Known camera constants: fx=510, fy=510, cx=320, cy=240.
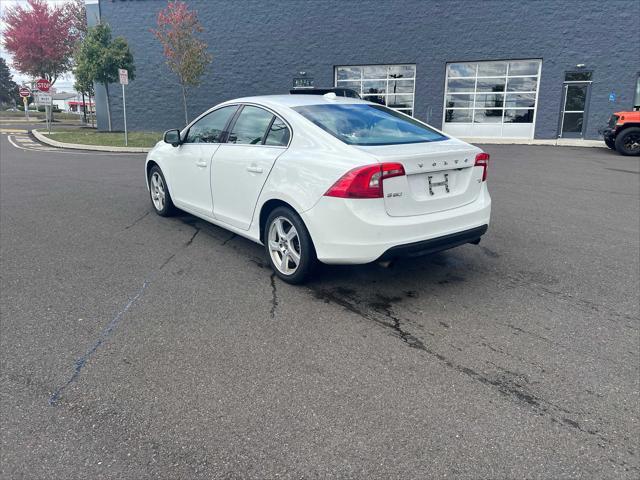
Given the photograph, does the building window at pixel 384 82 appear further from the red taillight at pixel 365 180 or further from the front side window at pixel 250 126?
the red taillight at pixel 365 180

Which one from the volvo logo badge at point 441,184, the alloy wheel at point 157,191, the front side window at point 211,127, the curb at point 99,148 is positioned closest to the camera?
the volvo logo badge at point 441,184

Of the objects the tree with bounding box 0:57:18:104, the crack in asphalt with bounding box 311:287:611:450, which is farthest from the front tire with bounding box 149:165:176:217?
the tree with bounding box 0:57:18:104

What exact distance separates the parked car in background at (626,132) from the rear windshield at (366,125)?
13840mm

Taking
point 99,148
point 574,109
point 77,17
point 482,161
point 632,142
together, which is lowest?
point 99,148

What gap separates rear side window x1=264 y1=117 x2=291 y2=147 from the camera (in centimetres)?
455

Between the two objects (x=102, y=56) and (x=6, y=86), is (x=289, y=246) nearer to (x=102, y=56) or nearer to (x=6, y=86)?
(x=102, y=56)

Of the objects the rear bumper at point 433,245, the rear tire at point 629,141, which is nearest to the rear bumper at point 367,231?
the rear bumper at point 433,245

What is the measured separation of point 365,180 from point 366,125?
1011 millimetres

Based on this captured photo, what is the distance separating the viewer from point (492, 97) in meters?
22.8

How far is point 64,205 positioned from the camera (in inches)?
309

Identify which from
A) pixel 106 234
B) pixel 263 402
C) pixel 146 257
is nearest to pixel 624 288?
pixel 263 402

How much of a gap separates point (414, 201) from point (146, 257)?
292 cm

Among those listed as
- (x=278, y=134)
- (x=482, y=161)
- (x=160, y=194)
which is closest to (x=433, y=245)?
(x=482, y=161)

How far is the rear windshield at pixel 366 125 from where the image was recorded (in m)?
4.32
